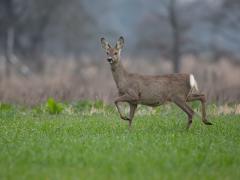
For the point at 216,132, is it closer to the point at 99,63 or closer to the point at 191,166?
the point at 191,166

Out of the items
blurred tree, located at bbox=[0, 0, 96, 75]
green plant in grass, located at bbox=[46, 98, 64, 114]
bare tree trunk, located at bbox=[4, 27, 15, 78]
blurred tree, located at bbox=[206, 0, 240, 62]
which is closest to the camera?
green plant in grass, located at bbox=[46, 98, 64, 114]

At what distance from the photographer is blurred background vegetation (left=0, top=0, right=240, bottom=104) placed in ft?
107

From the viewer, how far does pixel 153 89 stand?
14039mm

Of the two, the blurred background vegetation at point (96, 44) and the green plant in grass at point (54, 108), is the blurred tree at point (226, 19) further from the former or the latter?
the green plant in grass at point (54, 108)

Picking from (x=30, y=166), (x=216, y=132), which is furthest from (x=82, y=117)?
(x=30, y=166)

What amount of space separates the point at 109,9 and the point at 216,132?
56.0 m

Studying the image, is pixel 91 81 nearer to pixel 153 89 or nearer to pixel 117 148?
pixel 153 89

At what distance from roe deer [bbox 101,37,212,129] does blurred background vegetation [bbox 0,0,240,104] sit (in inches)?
432

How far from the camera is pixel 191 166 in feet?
32.6

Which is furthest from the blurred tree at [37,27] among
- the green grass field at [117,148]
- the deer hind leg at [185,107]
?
the deer hind leg at [185,107]

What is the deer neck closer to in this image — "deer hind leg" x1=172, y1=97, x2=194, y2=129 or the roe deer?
the roe deer

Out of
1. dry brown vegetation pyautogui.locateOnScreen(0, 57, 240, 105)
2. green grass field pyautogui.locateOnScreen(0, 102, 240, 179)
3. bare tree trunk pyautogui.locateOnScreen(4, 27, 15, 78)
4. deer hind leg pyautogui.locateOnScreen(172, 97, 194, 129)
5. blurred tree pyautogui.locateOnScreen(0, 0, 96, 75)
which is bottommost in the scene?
green grass field pyautogui.locateOnScreen(0, 102, 240, 179)

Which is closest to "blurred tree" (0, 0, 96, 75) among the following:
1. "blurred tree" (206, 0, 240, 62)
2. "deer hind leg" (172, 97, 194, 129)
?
"blurred tree" (206, 0, 240, 62)

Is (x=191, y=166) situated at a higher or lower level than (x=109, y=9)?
lower
